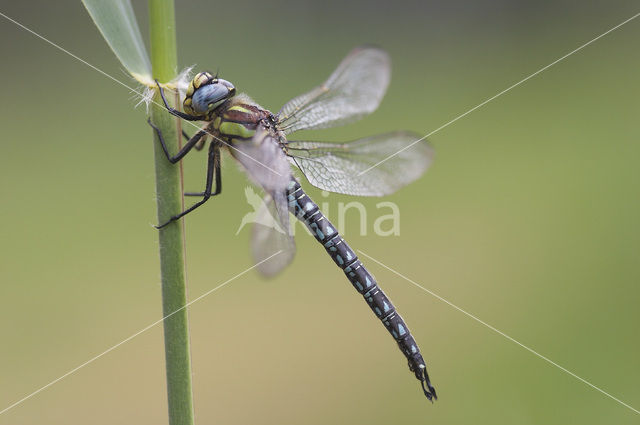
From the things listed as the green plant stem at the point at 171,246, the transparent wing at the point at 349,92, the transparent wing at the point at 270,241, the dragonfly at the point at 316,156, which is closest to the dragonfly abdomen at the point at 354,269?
the dragonfly at the point at 316,156

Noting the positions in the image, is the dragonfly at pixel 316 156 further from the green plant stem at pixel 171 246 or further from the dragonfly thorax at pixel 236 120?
the green plant stem at pixel 171 246

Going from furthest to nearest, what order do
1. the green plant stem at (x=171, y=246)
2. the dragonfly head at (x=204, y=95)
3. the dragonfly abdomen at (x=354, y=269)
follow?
the dragonfly abdomen at (x=354, y=269) → the dragonfly head at (x=204, y=95) → the green plant stem at (x=171, y=246)

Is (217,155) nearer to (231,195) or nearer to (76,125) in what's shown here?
(231,195)

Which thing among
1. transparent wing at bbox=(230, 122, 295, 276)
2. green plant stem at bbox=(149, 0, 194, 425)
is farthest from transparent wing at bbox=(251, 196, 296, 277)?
green plant stem at bbox=(149, 0, 194, 425)

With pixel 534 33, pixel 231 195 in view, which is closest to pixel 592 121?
pixel 534 33

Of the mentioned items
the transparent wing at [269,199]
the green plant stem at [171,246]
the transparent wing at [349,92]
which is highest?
the transparent wing at [349,92]

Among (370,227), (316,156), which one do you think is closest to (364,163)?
(316,156)

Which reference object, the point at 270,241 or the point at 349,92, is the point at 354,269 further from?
the point at 349,92

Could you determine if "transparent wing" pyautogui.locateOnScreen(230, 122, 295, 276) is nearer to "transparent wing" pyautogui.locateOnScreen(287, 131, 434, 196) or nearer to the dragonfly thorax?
the dragonfly thorax
